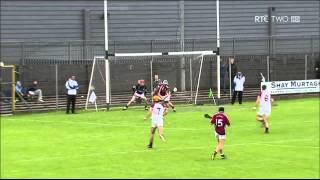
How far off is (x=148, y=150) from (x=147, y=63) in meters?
22.8

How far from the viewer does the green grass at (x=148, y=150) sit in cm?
1525

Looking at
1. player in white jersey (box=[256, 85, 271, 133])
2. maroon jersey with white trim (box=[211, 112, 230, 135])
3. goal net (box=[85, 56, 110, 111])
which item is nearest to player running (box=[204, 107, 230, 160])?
maroon jersey with white trim (box=[211, 112, 230, 135])

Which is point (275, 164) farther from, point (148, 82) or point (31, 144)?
point (148, 82)

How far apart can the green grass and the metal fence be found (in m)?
8.69

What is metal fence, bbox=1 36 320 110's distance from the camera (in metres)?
40.3

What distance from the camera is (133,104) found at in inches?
1432

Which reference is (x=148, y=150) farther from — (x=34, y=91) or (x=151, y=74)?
(x=151, y=74)

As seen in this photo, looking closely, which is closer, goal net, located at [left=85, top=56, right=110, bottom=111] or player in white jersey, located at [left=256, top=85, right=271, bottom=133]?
player in white jersey, located at [left=256, top=85, right=271, bottom=133]

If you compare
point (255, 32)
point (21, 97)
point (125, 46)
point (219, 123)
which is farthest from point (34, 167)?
point (255, 32)

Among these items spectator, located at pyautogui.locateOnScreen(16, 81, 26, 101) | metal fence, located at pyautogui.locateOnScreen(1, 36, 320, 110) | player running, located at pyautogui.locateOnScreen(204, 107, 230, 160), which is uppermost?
metal fence, located at pyautogui.locateOnScreen(1, 36, 320, 110)

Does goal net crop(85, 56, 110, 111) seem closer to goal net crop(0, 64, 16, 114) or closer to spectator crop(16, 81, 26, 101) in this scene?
spectator crop(16, 81, 26, 101)

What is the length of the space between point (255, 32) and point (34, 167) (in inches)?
1412

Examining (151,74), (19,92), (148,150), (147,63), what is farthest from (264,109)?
(147,63)

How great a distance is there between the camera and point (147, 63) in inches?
1645
